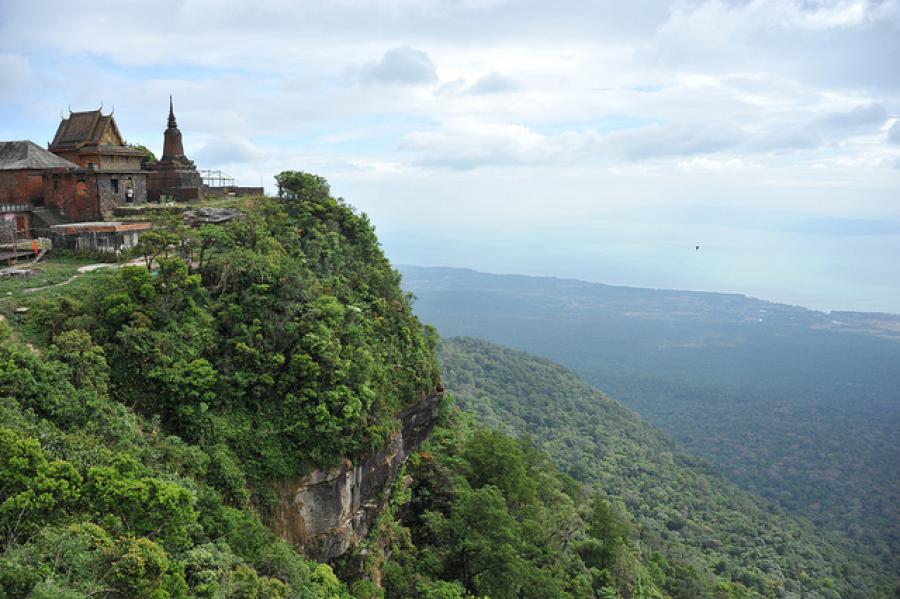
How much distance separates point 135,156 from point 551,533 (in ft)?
103

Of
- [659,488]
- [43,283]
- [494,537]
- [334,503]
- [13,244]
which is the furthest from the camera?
[659,488]

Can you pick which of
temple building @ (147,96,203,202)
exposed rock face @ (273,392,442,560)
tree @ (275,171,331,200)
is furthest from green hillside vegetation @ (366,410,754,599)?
temple building @ (147,96,203,202)

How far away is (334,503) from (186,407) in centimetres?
573

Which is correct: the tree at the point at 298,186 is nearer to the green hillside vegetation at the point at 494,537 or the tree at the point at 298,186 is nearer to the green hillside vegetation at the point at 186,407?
the green hillside vegetation at the point at 186,407

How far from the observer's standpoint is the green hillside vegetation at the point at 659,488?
56938mm

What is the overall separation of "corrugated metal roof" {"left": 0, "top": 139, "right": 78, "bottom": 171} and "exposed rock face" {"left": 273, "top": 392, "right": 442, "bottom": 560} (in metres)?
23.8

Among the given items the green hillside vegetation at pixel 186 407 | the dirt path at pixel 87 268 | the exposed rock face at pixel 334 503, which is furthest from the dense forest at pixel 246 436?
the exposed rock face at pixel 334 503

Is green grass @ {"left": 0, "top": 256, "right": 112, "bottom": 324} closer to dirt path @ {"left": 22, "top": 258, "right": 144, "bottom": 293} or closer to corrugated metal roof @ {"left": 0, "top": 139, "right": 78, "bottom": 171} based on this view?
dirt path @ {"left": 22, "top": 258, "right": 144, "bottom": 293}

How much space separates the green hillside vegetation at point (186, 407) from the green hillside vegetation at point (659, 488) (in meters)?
37.4

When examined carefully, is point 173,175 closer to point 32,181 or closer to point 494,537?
point 32,181

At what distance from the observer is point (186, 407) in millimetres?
18938

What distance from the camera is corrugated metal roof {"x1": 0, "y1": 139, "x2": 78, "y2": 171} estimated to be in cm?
3253

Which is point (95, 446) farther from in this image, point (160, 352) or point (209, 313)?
point (209, 313)

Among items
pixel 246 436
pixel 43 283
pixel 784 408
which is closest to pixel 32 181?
pixel 43 283
